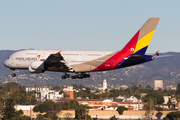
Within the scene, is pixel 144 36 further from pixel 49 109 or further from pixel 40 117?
pixel 49 109

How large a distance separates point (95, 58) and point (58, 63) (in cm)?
685

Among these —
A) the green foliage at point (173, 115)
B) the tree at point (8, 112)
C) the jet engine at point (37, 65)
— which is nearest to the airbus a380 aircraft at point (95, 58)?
the jet engine at point (37, 65)

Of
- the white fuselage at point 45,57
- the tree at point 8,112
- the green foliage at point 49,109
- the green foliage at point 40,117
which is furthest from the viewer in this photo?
the green foliage at point 49,109

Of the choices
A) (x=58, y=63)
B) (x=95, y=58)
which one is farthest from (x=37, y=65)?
(x=95, y=58)

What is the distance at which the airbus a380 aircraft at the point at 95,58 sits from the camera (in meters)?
58.4

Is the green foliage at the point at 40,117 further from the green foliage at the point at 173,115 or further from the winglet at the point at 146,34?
the winglet at the point at 146,34

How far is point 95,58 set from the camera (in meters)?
60.8

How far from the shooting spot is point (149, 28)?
5844cm

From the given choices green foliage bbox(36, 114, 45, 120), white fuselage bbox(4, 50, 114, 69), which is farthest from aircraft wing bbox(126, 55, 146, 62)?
green foliage bbox(36, 114, 45, 120)

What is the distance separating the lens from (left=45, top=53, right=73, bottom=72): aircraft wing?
192 ft

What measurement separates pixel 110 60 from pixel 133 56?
5.38 metres

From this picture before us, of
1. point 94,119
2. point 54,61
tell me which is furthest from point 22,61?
point 94,119

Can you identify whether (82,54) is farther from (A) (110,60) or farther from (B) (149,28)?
(B) (149,28)

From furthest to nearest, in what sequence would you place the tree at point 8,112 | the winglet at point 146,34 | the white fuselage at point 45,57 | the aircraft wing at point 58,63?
the tree at point 8,112 < the white fuselage at point 45,57 < the aircraft wing at point 58,63 < the winglet at point 146,34
